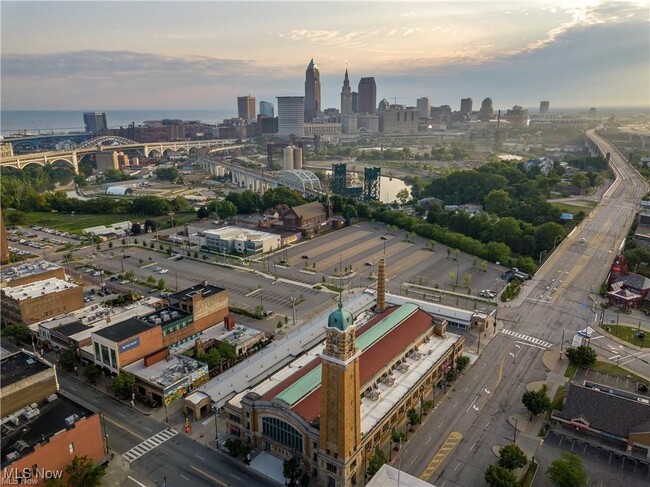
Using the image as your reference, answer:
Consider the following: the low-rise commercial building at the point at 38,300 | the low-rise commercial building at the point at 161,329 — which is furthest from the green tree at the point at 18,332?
the low-rise commercial building at the point at 161,329

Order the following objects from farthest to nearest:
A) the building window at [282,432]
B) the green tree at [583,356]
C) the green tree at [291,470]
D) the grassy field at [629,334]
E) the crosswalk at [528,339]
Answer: the grassy field at [629,334] → the crosswalk at [528,339] → the green tree at [583,356] → the building window at [282,432] → the green tree at [291,470]

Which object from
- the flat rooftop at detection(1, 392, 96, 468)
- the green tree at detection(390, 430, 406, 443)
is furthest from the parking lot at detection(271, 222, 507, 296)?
the flat rooftop at detection(1, 392, 96, 468)

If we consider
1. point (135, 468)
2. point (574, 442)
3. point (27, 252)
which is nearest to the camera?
point (135, 468)

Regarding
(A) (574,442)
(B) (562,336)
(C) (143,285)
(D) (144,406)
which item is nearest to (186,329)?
(D) (144,406)

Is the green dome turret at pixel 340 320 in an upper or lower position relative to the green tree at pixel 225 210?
upper

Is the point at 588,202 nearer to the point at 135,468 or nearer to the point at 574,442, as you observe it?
the point at 574,442

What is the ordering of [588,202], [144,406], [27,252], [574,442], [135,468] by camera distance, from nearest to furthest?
[135,468] < [574,442] < [144,406] < [27,252] < [588,202]

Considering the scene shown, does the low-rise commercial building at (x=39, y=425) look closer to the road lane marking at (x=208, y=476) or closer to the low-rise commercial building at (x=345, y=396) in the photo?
the road lane marking at (x=208, y=476)

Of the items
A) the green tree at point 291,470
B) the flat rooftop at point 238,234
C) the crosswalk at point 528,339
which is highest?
the flat rooftop at point 238,234
